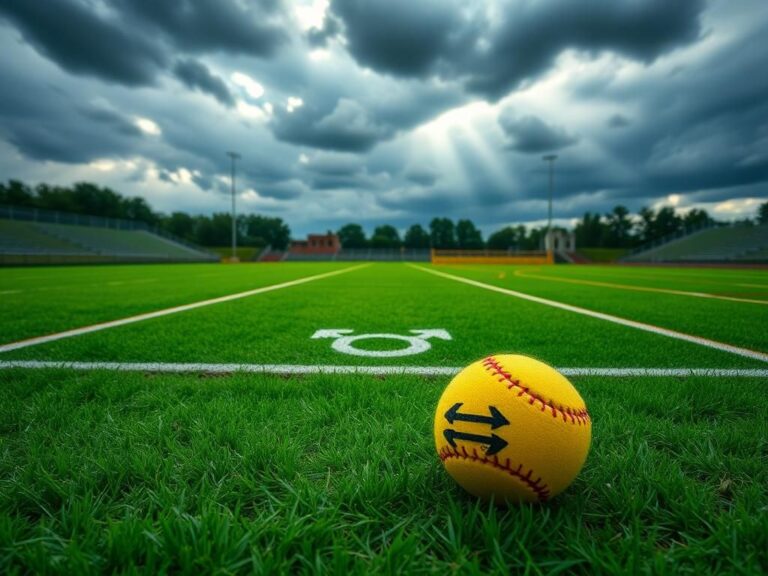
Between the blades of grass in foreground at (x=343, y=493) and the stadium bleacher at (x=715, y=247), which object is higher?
the stadium bleacher at (x=715, y=247)

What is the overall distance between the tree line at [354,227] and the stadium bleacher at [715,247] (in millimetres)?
2743

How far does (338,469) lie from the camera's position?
138cm

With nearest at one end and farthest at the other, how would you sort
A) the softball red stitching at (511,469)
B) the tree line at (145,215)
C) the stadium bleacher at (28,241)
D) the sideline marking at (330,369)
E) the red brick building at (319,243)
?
the softball red stitching at (511,469), the sideline marking at (330,369), the stadium bleacher at (28,241), the tree line at (145,215), the red brick building at (319,243)

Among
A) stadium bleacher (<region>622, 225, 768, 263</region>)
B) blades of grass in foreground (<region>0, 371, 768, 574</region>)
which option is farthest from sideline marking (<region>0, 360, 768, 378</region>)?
stadium bleacher (<region>622, 225, 768, 263</region>)

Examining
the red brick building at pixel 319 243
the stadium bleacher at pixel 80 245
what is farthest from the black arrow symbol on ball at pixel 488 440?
the red brick building at pixel 319 243

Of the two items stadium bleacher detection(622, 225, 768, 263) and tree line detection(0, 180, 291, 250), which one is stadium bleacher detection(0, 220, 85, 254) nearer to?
tree line detection(0, 180, 291, 250)

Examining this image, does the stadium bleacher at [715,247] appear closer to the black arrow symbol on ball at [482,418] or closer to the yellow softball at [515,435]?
the yellow softball at [515,435]

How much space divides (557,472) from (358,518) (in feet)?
1.97

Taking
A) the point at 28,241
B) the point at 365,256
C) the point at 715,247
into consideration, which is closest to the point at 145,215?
the point at 365,256

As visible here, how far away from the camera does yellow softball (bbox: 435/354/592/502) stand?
45.1 inches

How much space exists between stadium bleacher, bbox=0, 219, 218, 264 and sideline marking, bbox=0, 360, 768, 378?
2623 centimetres

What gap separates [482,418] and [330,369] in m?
1.50

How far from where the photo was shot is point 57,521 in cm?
113

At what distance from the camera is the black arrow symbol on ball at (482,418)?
3.84 feet
